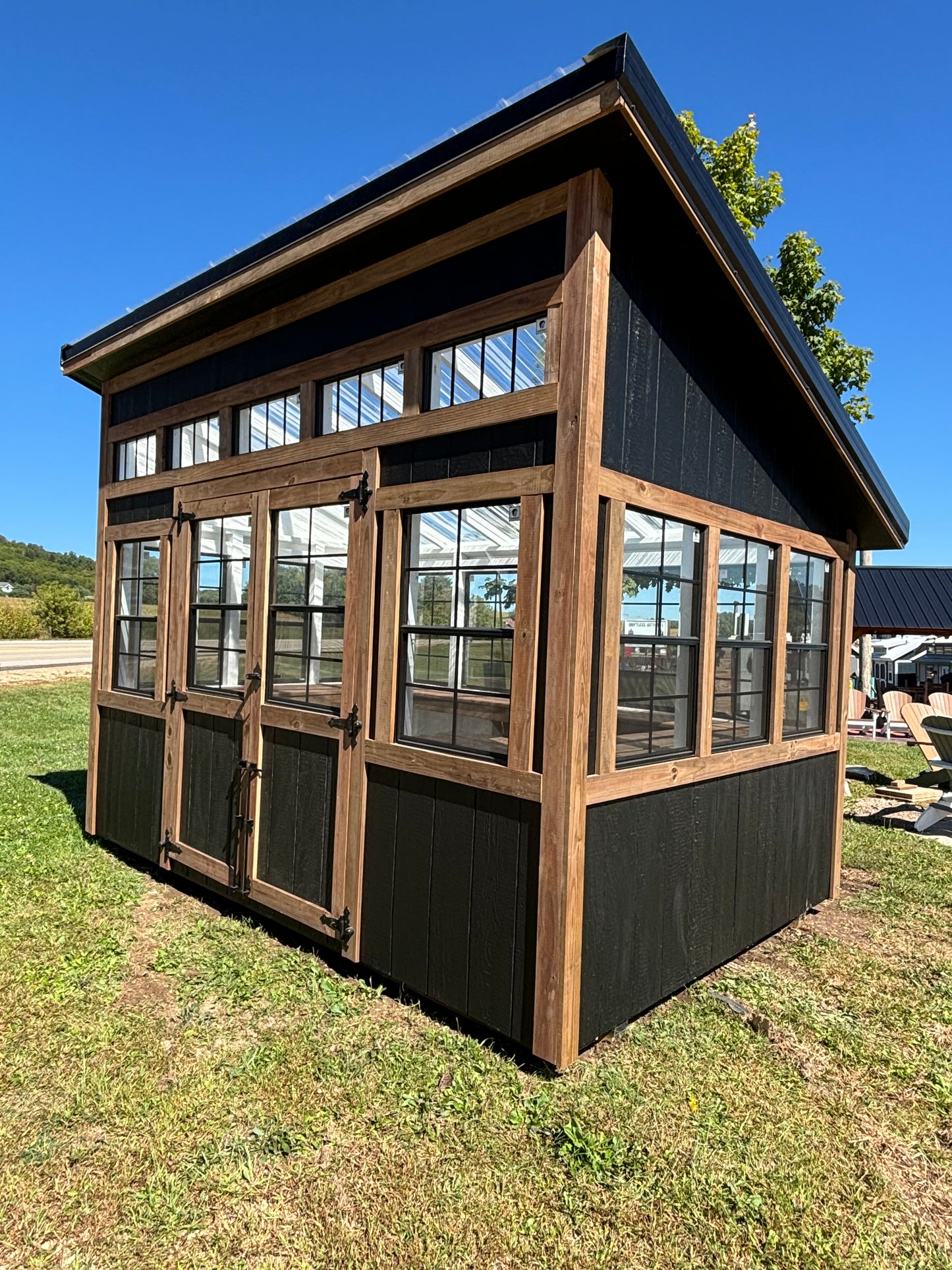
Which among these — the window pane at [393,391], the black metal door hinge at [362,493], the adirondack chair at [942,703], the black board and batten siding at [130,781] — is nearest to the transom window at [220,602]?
the black board and batten siding at [130,781]

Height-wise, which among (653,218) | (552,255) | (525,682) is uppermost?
(653,218)

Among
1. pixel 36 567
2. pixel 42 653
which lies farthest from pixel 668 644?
pixel 36 567

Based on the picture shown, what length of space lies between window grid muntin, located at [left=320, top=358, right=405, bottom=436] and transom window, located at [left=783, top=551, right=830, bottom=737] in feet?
8.53

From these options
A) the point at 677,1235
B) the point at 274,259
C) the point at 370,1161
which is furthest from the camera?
the point at 274,259

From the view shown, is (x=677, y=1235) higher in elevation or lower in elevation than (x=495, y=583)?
lower

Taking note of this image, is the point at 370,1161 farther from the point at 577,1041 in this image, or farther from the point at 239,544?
the point at 239,544

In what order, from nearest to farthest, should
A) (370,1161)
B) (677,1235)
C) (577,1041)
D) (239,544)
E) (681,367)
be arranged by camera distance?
(677,1235) < (370,1161) < (577,1041) < (681,367) < (239,544)

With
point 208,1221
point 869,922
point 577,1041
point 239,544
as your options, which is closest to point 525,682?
point 577,1041

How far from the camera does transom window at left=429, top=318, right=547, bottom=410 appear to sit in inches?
123

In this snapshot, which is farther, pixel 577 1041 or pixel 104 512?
pixel 104 512

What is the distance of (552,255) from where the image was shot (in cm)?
299

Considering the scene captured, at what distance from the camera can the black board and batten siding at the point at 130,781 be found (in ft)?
17.4

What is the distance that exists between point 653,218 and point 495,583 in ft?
5.64

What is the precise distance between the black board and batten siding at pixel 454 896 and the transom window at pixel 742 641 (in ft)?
4.78
